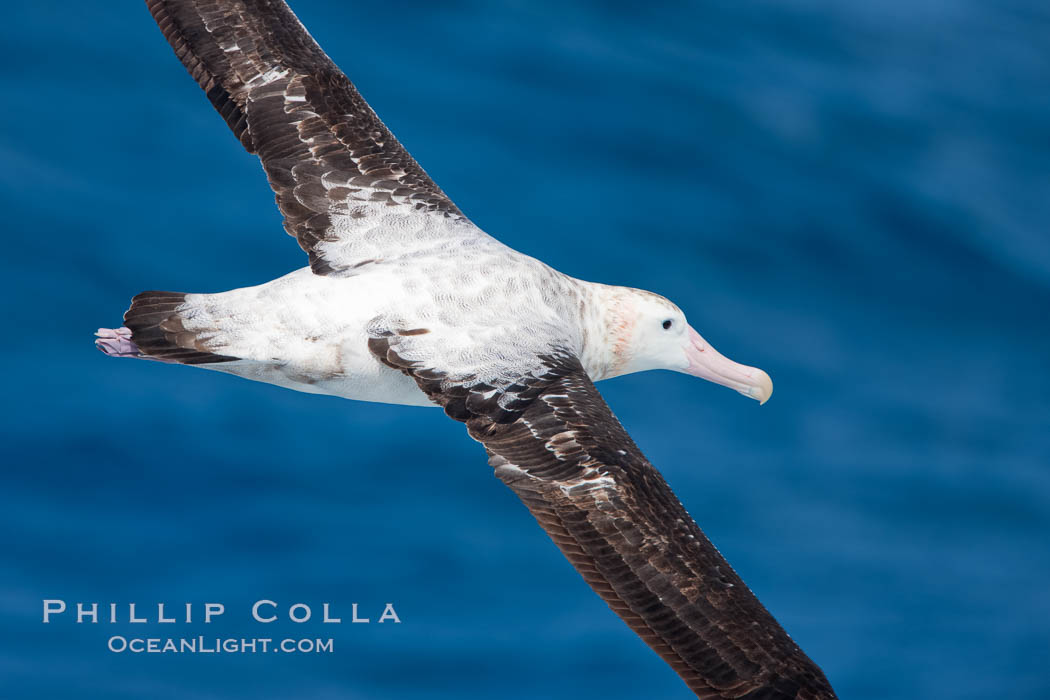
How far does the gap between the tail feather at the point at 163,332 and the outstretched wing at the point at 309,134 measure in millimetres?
786

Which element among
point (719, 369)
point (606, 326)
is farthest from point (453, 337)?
point (719, 369)

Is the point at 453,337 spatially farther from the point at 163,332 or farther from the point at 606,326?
the point at 163,332

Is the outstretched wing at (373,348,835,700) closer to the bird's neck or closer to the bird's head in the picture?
the bird's neck

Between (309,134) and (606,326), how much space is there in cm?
184

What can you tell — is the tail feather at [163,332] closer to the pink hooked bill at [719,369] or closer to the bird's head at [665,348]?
the bird's head at [665,348]

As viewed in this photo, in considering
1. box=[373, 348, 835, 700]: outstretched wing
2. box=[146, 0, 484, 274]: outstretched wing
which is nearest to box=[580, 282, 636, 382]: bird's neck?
box=[146, 0, 484, 274]: outstretched wing

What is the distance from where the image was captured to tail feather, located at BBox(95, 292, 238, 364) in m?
8.53

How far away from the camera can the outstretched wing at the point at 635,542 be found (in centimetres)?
798

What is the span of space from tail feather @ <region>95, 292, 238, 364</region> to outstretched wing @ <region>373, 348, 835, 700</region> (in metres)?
1.03

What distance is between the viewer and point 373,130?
31.9 ft

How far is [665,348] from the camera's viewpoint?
9719 mm

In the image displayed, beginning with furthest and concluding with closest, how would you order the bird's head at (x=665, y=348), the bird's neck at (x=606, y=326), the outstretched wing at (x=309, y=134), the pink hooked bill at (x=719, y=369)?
the pink hooked bill at (x=719, y=369)
the bird's head at (x=665, y=348)
the bird's neck at (x=606, y=326)
the outstretched wing at (x=309, y=134)

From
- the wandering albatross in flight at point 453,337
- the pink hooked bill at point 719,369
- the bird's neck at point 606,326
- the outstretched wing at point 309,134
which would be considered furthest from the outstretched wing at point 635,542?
the pink hooked bill at point 719,369

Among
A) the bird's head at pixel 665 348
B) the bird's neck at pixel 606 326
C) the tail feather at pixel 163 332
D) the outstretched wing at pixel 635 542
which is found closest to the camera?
the outstretched wing at pixel 635 542
